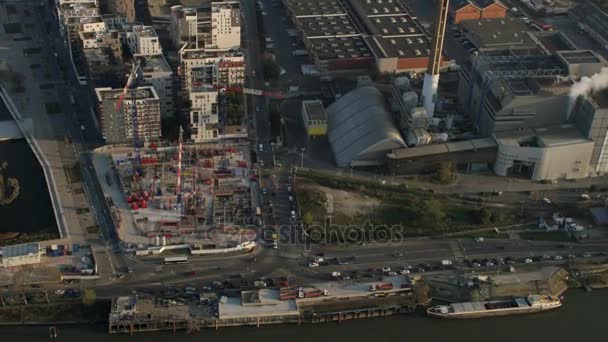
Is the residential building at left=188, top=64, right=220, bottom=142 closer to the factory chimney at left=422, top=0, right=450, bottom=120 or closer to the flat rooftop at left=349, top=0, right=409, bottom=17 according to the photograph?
the factory chimney at left=422, top=0, right=450, bottom=120

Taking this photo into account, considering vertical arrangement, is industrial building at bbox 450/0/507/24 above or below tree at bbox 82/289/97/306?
above

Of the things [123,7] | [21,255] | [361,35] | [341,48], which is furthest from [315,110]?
[123,7]

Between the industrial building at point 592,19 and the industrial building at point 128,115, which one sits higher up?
the industrial building at point 592,19

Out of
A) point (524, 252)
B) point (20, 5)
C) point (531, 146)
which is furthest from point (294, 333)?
point (20, 5)

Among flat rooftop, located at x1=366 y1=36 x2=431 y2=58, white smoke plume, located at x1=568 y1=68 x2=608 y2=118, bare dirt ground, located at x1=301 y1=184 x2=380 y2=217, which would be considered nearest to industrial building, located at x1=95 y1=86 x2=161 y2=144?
bare dirt ground, located at x1=301 y1=184 x2=380 y2=217

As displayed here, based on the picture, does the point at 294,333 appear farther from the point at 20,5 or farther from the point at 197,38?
the point at 20,5

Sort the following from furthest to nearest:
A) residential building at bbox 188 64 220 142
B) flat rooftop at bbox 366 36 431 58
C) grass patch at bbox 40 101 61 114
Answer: flat rooftop at bbox 366 36 431 58, grass patch at bbox 40 101 61 114, residential building at bbox 188 64 220 142

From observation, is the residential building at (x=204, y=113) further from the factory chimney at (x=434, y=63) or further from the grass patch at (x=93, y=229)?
the factory chimney at (x=434, y=63)

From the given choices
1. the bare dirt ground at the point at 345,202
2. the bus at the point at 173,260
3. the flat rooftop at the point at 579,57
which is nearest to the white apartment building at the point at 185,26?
the bare dirt ground at the point at 345,202
